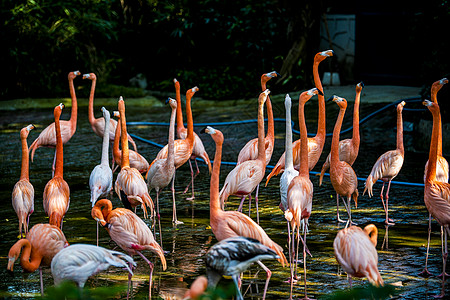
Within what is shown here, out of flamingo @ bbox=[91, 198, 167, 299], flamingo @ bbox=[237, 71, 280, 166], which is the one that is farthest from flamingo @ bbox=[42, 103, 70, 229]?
flamingo @ bbox=[237, 71, 280, 166]

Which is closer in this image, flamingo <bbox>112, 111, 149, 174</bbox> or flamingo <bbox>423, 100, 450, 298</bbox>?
flamingo <bbox>423, 100, 450, 298</bbox>

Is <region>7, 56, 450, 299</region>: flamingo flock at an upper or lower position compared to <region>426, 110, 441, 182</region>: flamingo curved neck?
lower

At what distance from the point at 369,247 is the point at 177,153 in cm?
333

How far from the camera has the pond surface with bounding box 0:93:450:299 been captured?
5008mm

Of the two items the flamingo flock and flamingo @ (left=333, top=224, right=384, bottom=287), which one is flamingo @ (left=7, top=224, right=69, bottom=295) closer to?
the flamingo flock

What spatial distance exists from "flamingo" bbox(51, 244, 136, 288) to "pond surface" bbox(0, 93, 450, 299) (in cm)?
53

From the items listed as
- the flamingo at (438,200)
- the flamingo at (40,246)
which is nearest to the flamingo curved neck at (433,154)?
the flamingo at (438,200)

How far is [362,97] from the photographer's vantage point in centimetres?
1320

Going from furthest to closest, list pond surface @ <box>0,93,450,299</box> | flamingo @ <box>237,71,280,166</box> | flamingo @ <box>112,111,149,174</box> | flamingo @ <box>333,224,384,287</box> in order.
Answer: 1. flamingo @ <box>112,111,149,174</box>
2. flamingo @ <box>237,71,280,166</box>
3. pond surface @ <box>0,93,450,299</box>
4. flamingo @ <box>333,224,384,287</box>

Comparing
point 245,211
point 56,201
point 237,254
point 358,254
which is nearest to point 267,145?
point 245,211

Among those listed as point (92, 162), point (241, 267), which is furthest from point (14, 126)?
point (241, 267)

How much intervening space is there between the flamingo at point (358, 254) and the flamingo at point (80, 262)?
5.44 ft

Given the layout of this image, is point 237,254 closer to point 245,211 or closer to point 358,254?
point 358,254

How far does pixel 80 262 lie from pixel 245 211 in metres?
3.50
